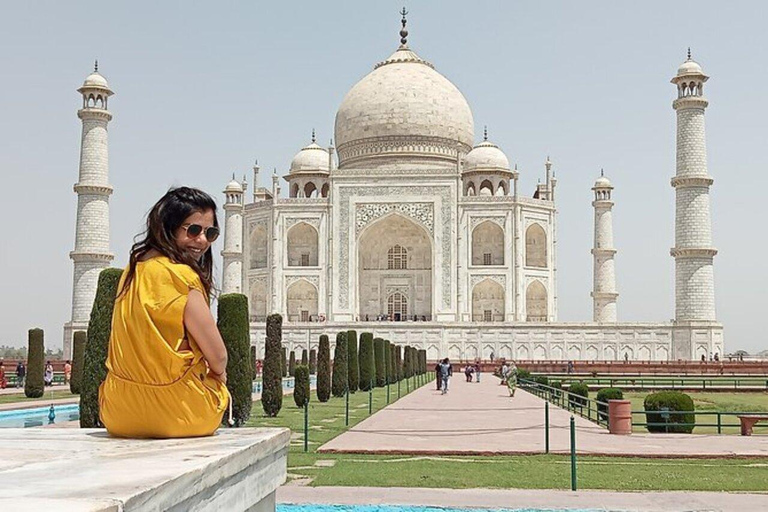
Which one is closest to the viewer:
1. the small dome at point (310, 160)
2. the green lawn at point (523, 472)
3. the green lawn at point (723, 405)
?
the green lawn at point (523, 472)

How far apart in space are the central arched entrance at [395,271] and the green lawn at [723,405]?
50.2 feet

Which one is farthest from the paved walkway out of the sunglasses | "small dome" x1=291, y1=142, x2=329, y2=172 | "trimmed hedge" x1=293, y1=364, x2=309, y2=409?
"small dome" x1=291, y1=142, x2=329, y2=172

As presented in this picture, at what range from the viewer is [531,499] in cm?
526

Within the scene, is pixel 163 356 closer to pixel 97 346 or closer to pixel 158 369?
pixel 158 369

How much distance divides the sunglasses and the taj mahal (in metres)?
25.9

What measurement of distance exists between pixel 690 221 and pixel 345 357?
644 inches

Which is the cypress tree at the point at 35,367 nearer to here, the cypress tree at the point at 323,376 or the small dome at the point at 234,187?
the cypress tree at the point at 323,376

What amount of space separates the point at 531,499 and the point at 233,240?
103ft

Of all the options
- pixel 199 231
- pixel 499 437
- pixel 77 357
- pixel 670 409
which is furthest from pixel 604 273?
Result: pixel 199 231

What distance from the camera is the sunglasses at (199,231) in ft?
9.36

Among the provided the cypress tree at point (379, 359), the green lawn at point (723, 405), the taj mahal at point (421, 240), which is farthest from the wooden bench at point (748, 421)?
the taj mahal at point (421, 240)

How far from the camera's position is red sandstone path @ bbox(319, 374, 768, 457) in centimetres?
806

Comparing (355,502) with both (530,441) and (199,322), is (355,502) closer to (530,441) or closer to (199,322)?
(199,322)

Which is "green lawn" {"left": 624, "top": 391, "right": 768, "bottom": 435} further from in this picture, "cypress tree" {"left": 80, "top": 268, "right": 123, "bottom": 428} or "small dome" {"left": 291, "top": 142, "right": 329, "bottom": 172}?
"small dome" {"left": 291, "top": 142, "right": 329, "bottom": 172}
